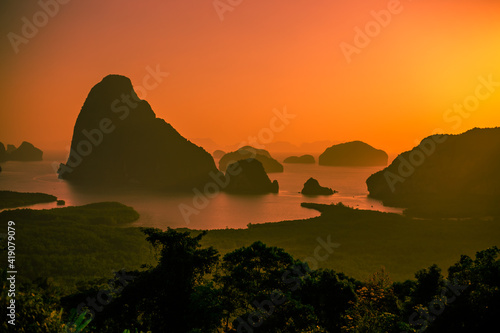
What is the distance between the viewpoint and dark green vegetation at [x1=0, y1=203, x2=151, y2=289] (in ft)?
99.5

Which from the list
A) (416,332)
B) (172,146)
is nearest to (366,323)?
(416,332)

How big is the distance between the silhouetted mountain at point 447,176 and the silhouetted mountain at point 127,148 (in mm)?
65555

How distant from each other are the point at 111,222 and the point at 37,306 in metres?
50.2

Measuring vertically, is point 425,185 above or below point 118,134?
below

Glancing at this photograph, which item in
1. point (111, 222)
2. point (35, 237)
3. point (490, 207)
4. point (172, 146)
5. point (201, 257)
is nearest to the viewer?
point (201, 257)

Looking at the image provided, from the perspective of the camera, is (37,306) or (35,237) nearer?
(37,306)

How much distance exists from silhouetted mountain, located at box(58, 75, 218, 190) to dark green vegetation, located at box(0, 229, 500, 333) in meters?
104

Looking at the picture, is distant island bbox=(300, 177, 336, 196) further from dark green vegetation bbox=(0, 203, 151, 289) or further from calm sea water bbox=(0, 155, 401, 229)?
dark green vegetation bbox=(0, 203, 151, 289)

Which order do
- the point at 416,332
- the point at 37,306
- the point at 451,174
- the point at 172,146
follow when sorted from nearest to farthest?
the point at 37,306, the point at 416,332, the point at 451,174, the point at 172,146

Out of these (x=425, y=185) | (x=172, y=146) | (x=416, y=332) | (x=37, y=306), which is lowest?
(x=416, y=332)

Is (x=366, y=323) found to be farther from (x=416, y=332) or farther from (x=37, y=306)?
(x=37, y=306)

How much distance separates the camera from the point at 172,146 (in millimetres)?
139125
